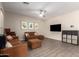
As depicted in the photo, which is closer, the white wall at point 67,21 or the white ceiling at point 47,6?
the white ceiling at point 47,6

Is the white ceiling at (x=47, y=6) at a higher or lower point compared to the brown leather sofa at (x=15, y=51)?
higher

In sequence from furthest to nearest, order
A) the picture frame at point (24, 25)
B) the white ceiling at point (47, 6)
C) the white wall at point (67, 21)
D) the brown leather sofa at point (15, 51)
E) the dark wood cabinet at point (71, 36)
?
1. the picture frame at point (24, 25)
2. the white wall at point (67, 21)
3. the dark wood cabinet at point (71, 36)
4. the white ceiling at point (47, 6)
5. the brown leather sofa at point (15, 51)

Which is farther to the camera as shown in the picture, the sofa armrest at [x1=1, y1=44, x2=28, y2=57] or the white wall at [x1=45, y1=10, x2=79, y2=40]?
the white wall at [x1=45, y1=10, x2=79, y2=40]

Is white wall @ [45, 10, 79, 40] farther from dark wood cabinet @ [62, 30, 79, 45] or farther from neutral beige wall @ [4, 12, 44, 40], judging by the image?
neutral beige wall @ [4, 12, 44, 40]

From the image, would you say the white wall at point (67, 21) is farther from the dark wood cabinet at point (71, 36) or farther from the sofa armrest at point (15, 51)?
the sofa armrest at point (15, 51)

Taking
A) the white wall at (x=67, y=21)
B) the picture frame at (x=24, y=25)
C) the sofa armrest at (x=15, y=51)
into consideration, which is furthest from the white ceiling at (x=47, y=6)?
the picture frame at (x=24, y=25)

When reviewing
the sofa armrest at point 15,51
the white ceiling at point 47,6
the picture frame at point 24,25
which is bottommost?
the sofa armrest at point 15,51

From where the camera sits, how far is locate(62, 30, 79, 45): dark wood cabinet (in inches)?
280

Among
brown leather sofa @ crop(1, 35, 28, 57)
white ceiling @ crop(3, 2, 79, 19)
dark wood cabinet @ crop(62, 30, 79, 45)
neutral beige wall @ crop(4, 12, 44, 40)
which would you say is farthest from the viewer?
neutral beige wall @ crop(4, 12, 44, 40)

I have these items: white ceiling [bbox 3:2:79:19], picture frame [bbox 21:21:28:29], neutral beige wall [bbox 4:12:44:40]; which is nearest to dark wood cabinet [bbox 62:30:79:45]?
white ceiling [bbox 3:2:79:19]

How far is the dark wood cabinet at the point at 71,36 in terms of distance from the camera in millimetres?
7109

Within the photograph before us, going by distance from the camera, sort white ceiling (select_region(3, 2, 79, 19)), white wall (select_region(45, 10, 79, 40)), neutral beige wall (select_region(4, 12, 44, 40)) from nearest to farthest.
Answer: white ceiling (select_region(3, 2, 79, 19)) < white wall (select_region(45, 10, 79, 40)) < neutral beige wall (select_region(4, 12, 44, 40))

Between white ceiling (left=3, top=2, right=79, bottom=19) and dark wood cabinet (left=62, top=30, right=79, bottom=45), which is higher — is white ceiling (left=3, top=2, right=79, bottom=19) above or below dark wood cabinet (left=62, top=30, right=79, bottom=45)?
above

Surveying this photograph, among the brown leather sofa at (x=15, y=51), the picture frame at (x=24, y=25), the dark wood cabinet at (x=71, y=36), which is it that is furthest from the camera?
the picture frame at (x=24, y=25)
